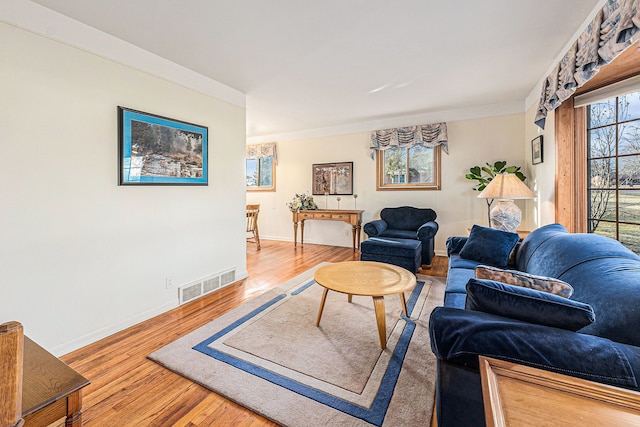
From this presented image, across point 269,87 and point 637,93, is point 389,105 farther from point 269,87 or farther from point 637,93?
point 637,93

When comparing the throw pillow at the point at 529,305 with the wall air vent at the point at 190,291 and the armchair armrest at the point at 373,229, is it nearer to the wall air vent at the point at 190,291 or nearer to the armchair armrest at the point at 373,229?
the wall air vent at the point at 190,291

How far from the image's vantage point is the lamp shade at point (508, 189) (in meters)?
2.90

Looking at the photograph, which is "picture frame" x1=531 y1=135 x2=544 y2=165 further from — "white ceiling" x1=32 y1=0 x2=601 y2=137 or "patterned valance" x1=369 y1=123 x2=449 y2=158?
"patterned valance" x1=369 y1=123 x2=449 y2=158

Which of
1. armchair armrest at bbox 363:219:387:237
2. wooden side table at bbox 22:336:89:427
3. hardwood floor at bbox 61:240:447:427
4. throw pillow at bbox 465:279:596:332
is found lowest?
hardwood floor at bbox 61:240:447:427

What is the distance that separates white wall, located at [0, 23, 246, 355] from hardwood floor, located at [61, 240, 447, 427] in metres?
0.21

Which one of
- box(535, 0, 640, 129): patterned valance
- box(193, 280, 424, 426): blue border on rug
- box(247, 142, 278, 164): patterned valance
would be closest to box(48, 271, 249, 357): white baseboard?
box(193, 280, 424, 426): blue border on rug

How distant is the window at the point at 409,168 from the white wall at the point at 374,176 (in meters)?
0.12

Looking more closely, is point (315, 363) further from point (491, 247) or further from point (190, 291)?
point (491, 247)

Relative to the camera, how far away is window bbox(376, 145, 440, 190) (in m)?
4.82

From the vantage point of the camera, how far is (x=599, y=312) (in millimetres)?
1159

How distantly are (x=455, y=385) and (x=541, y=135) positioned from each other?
349 centimetres

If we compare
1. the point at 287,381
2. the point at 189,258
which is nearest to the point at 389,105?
the point at 189,258

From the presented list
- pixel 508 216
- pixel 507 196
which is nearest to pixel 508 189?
pixel 507 196

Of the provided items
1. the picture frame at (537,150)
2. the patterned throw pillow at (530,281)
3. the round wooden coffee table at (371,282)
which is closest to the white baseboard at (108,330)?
the round wooden coffee table at (371,282)
